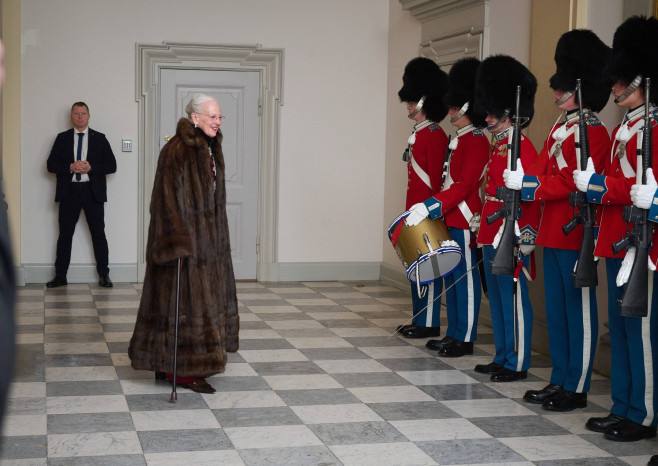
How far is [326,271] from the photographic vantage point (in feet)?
31.4

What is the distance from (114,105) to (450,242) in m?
4.54

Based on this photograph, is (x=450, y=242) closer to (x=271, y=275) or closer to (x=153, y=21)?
(x=271, y=275)

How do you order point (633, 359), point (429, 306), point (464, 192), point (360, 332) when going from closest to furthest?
point (633, 359)
point (464, 192)
point (429, 306)
point (360, 332)

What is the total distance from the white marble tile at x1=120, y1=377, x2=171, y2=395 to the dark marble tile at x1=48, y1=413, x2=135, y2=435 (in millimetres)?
435

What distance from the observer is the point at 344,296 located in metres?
8.50

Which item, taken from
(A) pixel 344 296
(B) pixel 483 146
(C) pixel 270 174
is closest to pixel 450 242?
(B) pixel 483 146

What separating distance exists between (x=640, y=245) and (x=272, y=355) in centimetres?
276

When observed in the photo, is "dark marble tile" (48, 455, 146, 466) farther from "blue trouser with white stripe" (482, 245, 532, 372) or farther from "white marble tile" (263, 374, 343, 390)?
"blue trouser with white stripe" (482, 245, 532, 372)

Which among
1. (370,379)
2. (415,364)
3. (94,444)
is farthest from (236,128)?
(94,444)

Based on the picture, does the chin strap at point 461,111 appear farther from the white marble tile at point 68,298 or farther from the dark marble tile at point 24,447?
the white marble tile at point 68,298

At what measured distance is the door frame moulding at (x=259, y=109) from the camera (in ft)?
29.1

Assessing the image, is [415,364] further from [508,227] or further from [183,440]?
[183,440]

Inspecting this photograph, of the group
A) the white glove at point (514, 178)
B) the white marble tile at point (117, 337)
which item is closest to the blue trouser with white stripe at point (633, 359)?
the white glove at point (514, 178)

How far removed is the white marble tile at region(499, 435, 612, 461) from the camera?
12.6 ft
